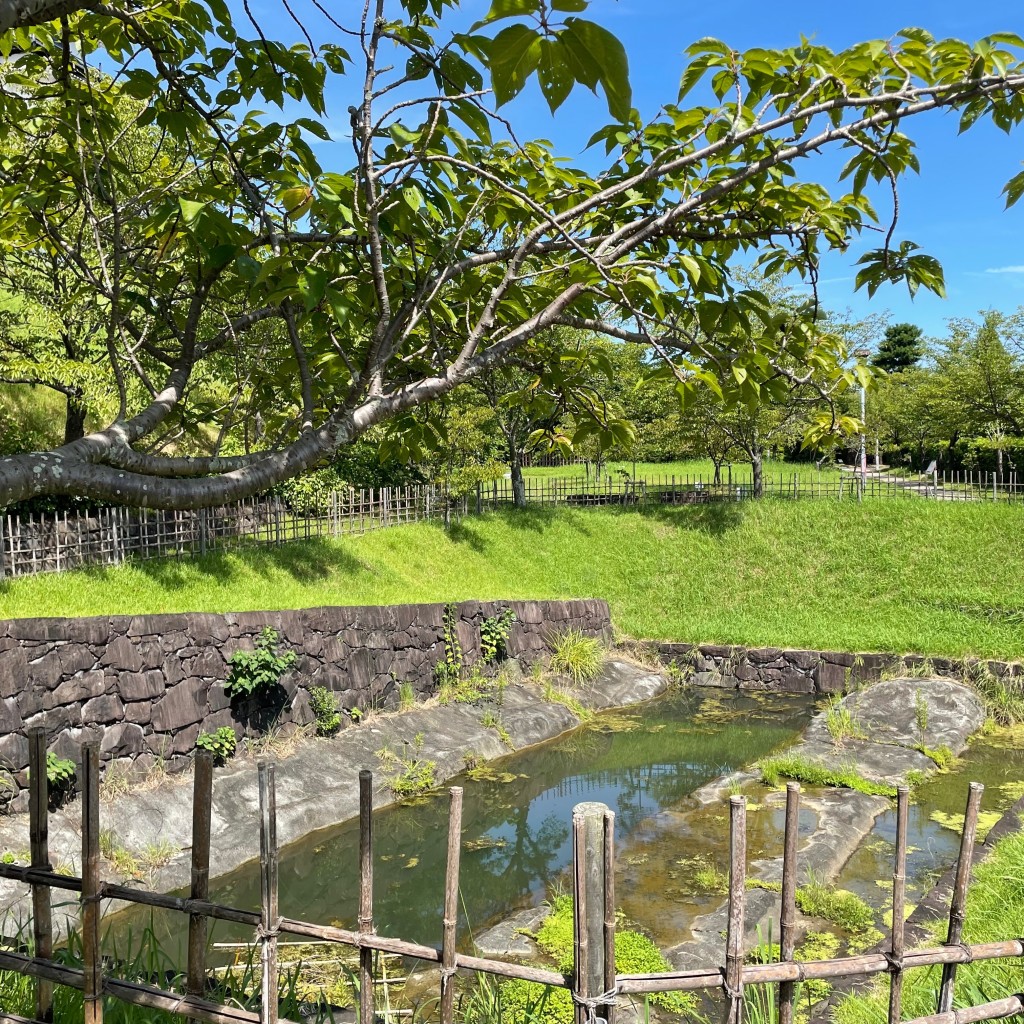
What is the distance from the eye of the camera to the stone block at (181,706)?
911cm

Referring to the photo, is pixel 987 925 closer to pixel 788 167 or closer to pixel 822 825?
pixel 822 825

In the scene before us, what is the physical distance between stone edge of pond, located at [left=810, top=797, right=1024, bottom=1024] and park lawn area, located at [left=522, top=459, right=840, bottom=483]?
2618 cm

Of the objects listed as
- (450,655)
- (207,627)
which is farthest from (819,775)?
(207,627)

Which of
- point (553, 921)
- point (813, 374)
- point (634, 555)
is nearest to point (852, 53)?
point (813, 374)

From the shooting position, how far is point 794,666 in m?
16.2

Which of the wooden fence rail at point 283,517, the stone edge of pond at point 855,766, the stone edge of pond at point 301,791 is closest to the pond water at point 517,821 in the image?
the stone edge of pond at point 301,791

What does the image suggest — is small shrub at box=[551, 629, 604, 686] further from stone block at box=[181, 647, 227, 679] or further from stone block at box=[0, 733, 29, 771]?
stone block at box=[0, 733, 29, 771]

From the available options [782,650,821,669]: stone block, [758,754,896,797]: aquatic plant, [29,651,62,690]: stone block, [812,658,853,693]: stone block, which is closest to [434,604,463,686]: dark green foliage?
[758,754,896,797]: aquatic plant

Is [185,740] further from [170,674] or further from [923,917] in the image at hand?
[923,917]

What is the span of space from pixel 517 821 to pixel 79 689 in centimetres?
508

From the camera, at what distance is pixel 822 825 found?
9.40 meters

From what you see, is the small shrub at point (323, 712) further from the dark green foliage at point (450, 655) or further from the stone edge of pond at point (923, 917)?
the stone edge of pond at point (923, 917)

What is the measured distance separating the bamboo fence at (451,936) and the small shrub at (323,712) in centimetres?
764

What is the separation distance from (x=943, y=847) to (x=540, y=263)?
28.5 ft
